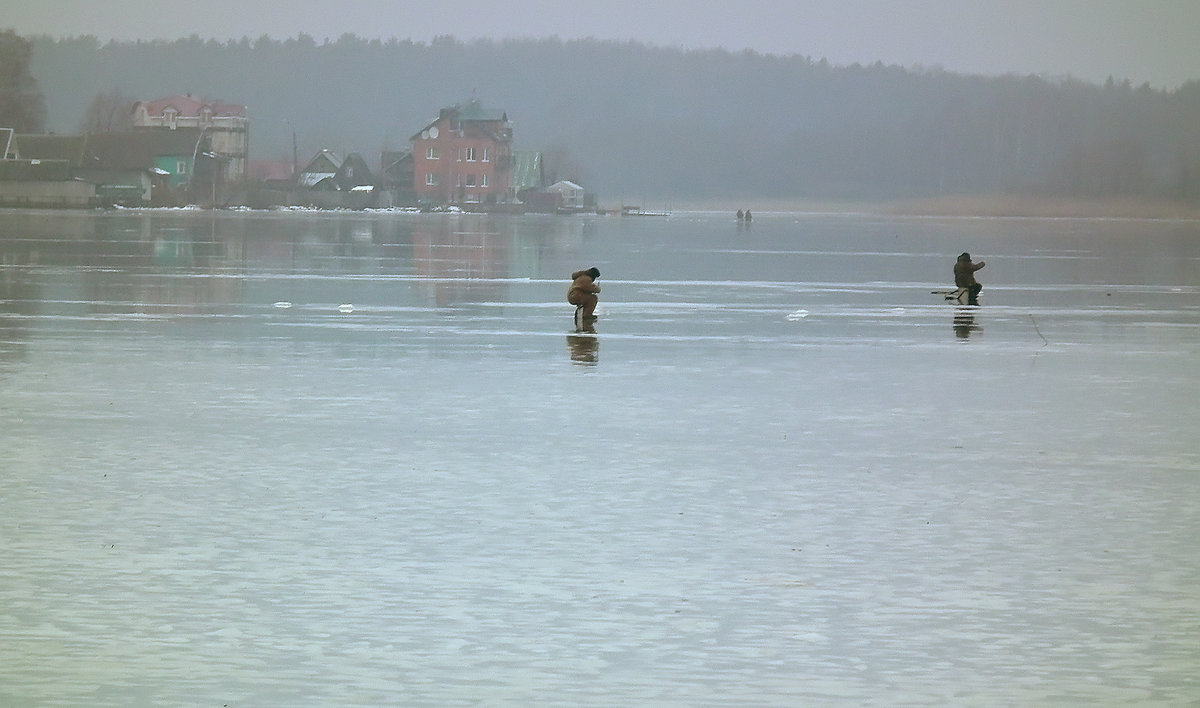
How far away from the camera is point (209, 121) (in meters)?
166

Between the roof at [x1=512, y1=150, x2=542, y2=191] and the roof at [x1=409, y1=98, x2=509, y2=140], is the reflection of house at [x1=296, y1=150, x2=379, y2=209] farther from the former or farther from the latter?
the roof at [x1=512, y1=150, x2=542, y2=191]

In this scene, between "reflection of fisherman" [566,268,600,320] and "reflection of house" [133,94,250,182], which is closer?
"reflection of fisherman" [566,268,600,320]

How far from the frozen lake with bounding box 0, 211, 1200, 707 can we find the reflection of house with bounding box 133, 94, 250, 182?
13915 centimetres

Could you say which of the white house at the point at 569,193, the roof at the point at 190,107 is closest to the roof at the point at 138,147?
the roof at the point at 190,107

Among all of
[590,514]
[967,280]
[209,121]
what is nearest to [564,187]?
[209,121]

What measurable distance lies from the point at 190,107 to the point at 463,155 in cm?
2684

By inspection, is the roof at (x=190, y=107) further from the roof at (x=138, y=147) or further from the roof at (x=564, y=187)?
the roof at (x=564, y=187)

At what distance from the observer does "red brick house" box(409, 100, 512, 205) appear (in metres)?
158

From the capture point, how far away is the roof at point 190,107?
6585 inches

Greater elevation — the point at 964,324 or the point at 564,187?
the point at 564,187

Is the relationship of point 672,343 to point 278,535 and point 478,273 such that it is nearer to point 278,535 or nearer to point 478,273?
point 278,535

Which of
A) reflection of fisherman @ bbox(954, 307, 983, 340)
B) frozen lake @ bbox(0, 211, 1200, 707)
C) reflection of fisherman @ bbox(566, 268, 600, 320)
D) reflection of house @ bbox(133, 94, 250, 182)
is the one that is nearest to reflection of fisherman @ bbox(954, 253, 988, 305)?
reflection of fisherman @ bbox(954, 307, 983, 340)

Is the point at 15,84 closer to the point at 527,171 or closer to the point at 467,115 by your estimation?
the point at 467,115

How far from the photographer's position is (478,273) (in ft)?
151
